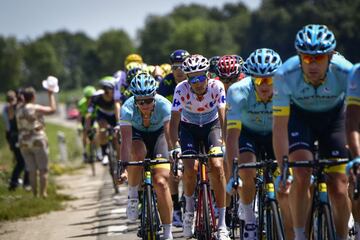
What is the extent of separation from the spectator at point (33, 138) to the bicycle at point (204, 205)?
288 inches

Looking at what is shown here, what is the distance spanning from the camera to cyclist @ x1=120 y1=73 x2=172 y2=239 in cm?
1004

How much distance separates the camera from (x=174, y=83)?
1293 cm

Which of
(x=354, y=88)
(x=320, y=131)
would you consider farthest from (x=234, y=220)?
(x=354, y=88)

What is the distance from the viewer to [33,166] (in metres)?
17.9

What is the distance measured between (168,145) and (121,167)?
25.8 inches

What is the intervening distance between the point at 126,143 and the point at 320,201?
134 inches

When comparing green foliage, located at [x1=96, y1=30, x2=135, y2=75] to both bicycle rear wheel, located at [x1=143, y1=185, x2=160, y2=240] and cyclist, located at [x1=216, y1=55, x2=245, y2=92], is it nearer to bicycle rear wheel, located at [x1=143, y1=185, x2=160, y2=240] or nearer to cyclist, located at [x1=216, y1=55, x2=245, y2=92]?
cyclist, located at [x1=216, y1=55, x2=245, y2=92]

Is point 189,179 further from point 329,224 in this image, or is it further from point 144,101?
point 329,224

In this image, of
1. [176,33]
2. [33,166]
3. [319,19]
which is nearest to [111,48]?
[176,33]

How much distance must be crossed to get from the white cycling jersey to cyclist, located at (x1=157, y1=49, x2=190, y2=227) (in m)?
1.30

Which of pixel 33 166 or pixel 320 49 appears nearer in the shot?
pixel 320 49

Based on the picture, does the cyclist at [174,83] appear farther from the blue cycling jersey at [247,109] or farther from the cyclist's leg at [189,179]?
the blue cycling jersey at [247,109]

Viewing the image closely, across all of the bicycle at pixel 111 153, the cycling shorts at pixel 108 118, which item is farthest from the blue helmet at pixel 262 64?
the cycling shorts at pixel 108 118

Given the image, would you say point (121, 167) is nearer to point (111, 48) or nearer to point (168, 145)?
point (168, 145)
